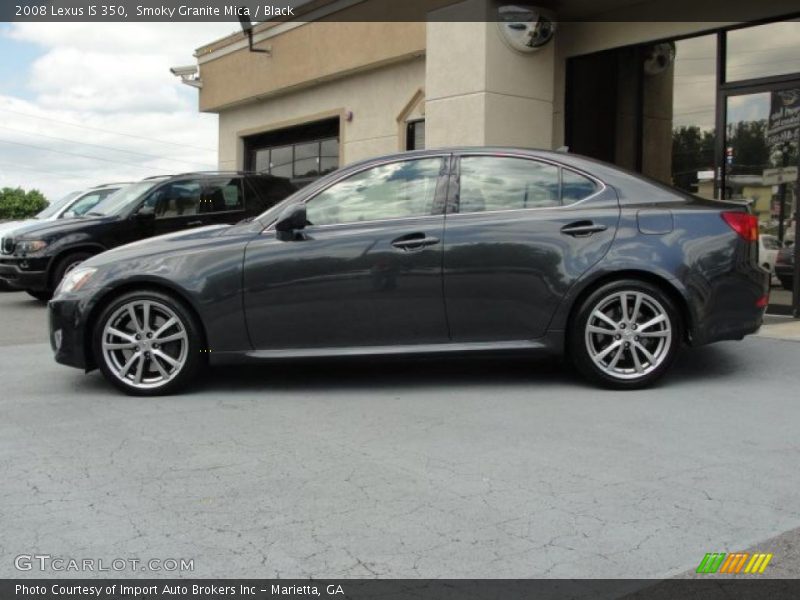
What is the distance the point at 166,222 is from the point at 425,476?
323 inches

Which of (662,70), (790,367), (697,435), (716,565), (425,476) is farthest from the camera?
(662,70)

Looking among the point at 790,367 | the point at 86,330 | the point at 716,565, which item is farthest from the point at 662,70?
the point at 716,565

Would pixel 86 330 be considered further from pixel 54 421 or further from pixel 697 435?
pixel 697 435

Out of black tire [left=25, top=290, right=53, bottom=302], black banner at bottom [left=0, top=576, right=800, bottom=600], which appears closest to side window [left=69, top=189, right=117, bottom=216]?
black tire [left=25, top=290, right=53, bottom=302]

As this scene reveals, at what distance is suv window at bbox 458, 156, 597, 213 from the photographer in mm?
5684

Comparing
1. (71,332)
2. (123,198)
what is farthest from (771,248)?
(123,198)

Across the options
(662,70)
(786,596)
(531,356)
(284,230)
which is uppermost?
(662,70)

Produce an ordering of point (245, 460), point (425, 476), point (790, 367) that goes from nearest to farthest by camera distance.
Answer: point (425, 476) → point (245, 460) → point (790, 367)

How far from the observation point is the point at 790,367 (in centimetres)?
627

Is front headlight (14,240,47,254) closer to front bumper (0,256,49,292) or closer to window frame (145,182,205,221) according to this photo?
front bumper (0,256,49,292)

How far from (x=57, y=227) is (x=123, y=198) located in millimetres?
1039

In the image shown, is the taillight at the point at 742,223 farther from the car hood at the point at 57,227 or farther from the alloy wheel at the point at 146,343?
the car hood at the point at 57,227

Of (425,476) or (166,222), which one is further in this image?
(166,222)

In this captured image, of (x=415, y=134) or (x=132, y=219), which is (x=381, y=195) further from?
(x=415, y=134)
